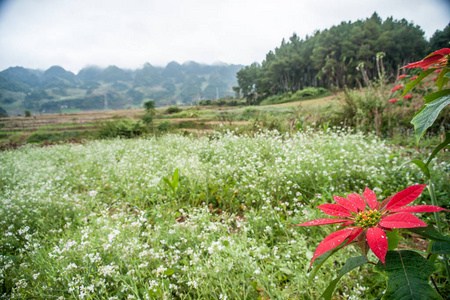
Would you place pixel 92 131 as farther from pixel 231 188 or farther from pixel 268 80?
pixel 268 80

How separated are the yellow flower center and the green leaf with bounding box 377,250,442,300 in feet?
0.29

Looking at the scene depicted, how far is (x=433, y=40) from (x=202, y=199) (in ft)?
153

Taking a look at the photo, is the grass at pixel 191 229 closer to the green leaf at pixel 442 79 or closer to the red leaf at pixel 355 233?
the red leaf at pixel 355 233

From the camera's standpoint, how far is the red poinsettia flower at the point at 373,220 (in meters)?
0.47

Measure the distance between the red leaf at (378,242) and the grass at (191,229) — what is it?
79 cm

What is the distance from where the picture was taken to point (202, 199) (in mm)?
3092

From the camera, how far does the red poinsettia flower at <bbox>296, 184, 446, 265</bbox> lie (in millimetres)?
473

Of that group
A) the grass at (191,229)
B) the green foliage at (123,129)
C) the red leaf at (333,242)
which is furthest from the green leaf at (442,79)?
the green foliage at (123,129)

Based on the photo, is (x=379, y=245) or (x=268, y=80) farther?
(x=268, y=80)

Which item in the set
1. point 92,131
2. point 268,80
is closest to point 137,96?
point 268,80

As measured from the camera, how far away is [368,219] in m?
0.58

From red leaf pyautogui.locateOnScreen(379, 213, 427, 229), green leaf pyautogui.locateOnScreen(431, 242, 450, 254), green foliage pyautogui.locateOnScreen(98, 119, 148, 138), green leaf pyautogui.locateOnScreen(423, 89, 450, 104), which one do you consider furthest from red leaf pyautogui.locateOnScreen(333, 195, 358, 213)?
green foliage pyautogui.locateOnScreen(98, 119, 148, 138)

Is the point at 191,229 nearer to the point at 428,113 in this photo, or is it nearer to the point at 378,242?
the point at 378,242

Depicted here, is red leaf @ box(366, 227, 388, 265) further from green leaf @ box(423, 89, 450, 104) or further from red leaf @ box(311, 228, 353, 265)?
green leaf @ box(423, 89, 450, 104)
